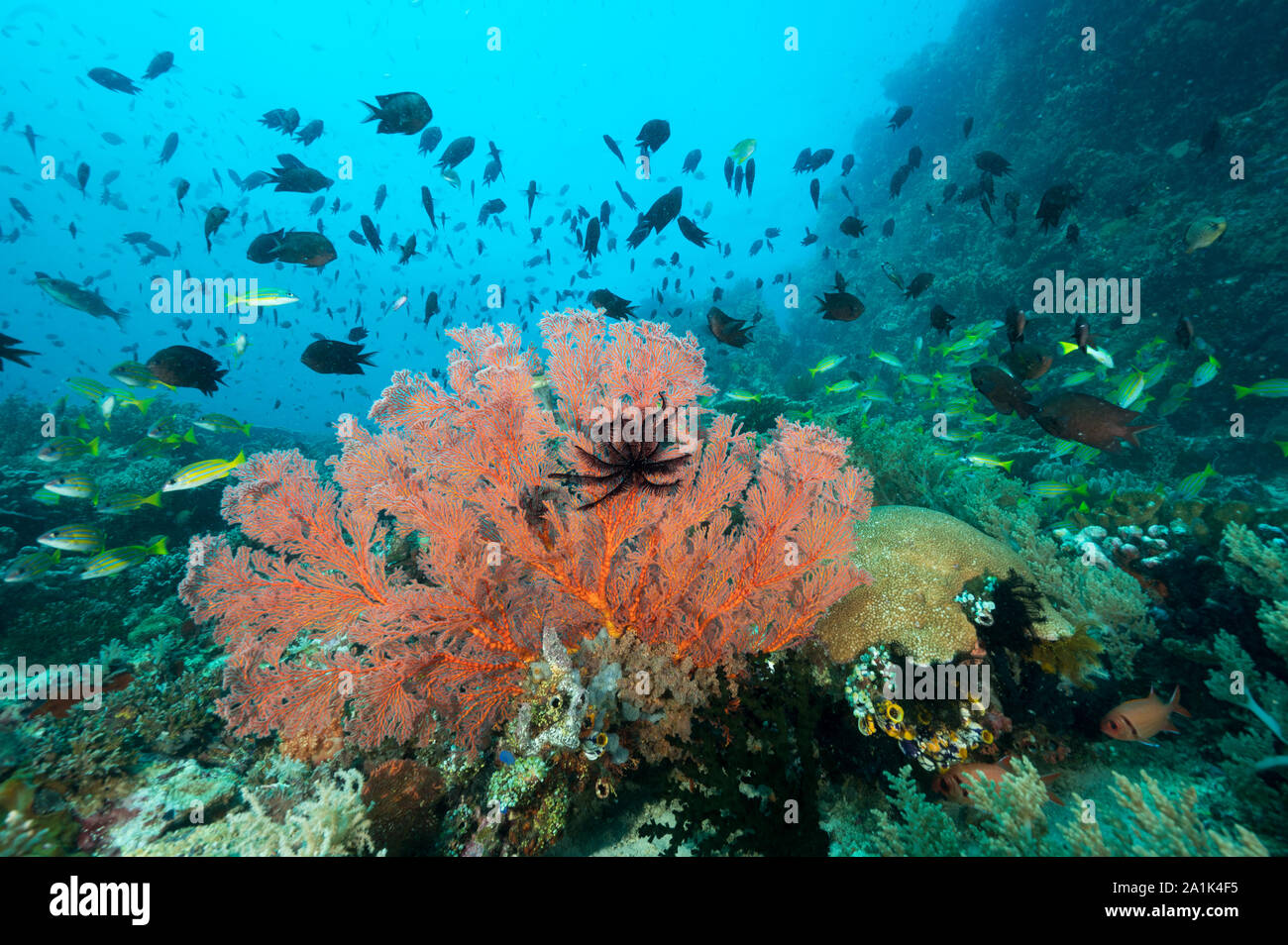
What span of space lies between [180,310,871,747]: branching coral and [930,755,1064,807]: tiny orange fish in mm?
1402

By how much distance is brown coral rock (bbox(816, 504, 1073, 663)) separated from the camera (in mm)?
3973

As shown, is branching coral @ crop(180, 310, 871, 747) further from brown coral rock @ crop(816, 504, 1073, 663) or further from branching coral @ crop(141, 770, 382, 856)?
brown coral rock @ crop(816, 504, 1073, 663)

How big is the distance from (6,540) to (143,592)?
362 cm

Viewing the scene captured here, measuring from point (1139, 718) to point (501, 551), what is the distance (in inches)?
185

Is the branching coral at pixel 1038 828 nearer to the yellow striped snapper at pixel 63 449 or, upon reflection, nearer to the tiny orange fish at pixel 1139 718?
the tiny orange fish at pixel 1139 718

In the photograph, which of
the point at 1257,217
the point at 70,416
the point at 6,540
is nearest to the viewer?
the point at 6,540

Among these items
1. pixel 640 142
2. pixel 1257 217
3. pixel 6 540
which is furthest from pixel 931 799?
pixel 1257 217

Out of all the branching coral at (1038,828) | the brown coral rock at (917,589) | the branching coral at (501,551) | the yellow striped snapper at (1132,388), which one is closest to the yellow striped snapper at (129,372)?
the branching coral at (501,551)

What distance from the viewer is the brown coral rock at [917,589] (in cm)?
397

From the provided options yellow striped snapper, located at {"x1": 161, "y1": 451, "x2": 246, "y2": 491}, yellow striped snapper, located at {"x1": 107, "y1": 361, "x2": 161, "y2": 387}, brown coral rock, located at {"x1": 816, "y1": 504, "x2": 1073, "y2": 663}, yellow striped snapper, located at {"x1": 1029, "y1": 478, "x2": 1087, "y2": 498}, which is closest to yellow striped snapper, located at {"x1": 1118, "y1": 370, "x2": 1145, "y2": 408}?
yellow striped snapper, located at {"x1": 1029, "y1": 478, "x2": 1087, "y2": 498}

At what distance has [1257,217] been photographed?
1056cm
